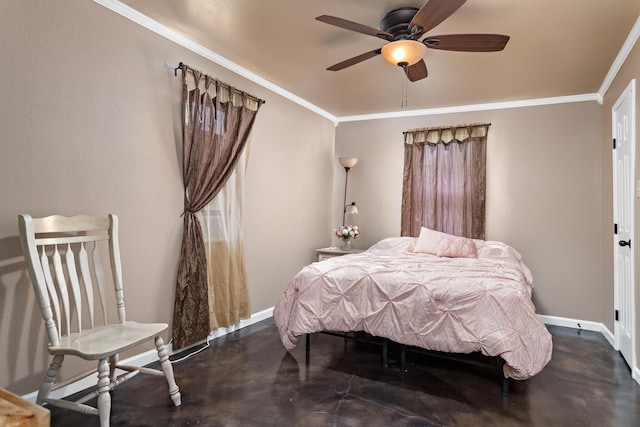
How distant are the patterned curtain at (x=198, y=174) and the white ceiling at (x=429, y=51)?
0.43m

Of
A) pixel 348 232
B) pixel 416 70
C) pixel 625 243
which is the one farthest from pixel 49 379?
pixel 625 243

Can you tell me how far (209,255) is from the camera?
3.20m

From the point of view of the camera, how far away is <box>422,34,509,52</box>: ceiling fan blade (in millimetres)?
2244

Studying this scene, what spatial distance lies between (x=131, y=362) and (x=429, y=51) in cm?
336

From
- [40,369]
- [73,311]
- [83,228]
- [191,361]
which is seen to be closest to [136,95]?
[83,228]

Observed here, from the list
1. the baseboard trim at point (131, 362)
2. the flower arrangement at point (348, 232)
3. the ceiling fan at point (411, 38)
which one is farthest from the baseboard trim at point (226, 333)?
the ceiling fan at point (411, 38)

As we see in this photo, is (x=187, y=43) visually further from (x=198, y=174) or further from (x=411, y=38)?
(x=411, y=38)

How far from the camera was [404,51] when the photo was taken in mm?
2389

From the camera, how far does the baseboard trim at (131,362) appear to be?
85.1 inches

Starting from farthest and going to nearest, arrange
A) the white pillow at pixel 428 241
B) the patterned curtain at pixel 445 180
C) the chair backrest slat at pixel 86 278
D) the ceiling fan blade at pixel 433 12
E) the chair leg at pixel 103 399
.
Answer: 1. the patterned curtain at pixel 445 180
2. the white pillow at pixel 428 241
3. the chair backrest slat at pixel 86 278
4. the ceiling fan blade at pixel 433 12
5. the chair leg at pixel 103 399

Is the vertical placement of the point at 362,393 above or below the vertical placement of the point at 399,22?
below

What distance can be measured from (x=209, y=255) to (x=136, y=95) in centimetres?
140

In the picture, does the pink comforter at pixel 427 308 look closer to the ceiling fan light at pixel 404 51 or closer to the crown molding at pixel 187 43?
the ceiling fan light at pixel 404 51

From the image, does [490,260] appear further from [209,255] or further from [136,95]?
[136,95]
